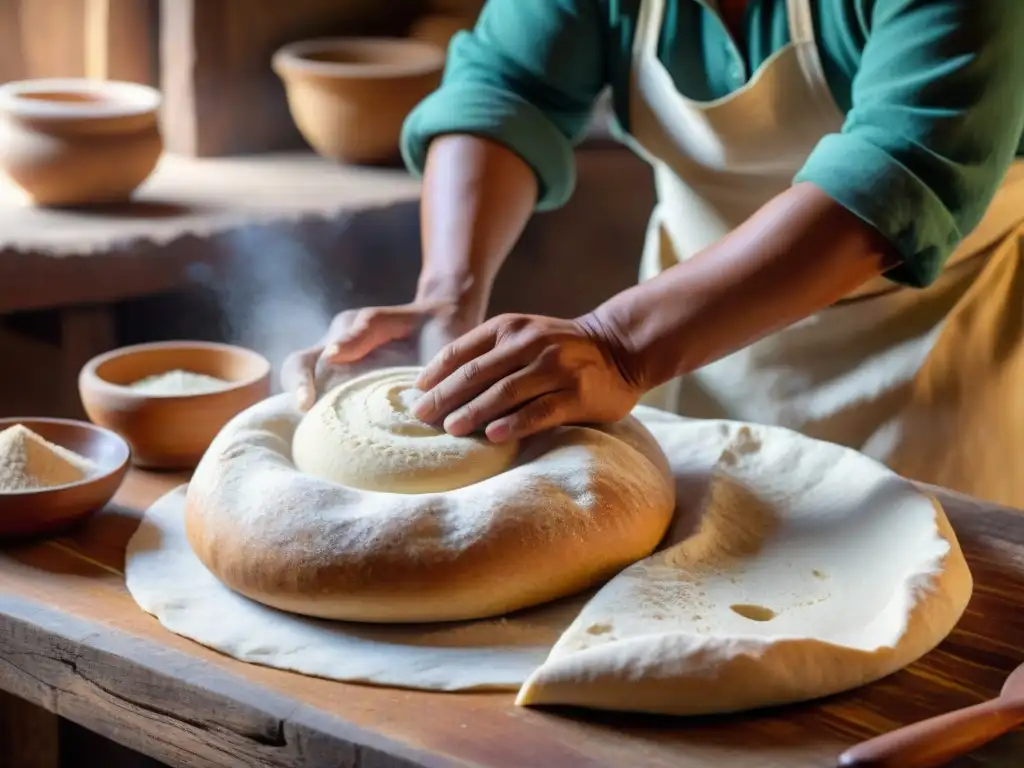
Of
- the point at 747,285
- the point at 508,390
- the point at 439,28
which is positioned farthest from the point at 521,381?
the point at 439,28

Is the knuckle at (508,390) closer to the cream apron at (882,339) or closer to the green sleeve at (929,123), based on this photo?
the green sleeve at (929,123)

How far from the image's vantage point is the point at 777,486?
1.36 meters

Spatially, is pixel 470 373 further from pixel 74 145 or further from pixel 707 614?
pixel 74 145

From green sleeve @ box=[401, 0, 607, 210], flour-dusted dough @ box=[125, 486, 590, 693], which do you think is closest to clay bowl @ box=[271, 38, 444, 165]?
green sleeve @ box=[401, 0, 607, 210]

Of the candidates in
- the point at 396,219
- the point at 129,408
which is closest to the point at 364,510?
the point at 129,408

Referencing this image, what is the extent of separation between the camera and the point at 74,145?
2.11 m

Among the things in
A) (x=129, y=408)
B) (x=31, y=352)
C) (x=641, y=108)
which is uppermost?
(x=641, y=108)

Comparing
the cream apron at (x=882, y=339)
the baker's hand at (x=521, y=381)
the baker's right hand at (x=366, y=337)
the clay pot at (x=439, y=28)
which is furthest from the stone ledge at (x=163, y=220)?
the baker's hand at (x=521, y=381)

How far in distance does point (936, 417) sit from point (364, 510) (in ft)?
2.98

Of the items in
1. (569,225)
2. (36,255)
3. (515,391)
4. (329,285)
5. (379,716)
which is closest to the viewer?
(379,716)

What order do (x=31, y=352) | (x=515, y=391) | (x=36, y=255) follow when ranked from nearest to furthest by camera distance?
(x=515, y=391) < (x=36, y=255) < (x=31, y=352)

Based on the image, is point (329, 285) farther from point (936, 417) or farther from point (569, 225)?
point (936, 417)

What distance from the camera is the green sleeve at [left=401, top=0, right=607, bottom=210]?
1646 mm

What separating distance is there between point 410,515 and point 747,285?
437 millimetres
